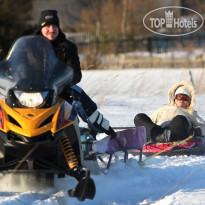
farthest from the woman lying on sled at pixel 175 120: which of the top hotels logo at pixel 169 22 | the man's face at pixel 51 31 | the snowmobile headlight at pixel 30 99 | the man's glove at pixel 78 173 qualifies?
the top hotels logo at pixel 169 22

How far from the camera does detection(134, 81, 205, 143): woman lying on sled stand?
7.39 meters

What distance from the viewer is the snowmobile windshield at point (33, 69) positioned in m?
4.27

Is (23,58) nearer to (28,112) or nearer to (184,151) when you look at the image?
(28,112)

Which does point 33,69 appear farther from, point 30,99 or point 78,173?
point 78,173

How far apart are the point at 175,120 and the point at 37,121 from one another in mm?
3635

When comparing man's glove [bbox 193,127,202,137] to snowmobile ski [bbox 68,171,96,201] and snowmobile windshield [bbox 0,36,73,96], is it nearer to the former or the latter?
snowmobile windshield [bbox 0,36,73,96]

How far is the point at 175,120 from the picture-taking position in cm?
745

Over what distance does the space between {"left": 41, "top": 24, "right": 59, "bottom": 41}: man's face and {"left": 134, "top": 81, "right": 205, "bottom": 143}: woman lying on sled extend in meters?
2.71

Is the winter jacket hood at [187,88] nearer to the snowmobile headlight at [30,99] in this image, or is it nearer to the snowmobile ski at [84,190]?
the snowmobile ski at [84,190]

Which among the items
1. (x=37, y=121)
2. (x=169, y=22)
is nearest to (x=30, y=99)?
(x=37, y=121)

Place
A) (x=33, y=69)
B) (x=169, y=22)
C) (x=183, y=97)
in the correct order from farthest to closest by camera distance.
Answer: (x=169, y=22) < (x=183, y=97) < (x=33, y=69)

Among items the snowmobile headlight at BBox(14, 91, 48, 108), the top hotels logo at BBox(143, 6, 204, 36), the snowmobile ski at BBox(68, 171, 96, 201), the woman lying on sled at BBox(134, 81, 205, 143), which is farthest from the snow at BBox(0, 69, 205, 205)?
the top hotels logo at BBox(143, 6, 204, 36)

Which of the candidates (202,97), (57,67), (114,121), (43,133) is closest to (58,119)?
(43,133)

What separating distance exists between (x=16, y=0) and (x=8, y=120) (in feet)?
70.3
